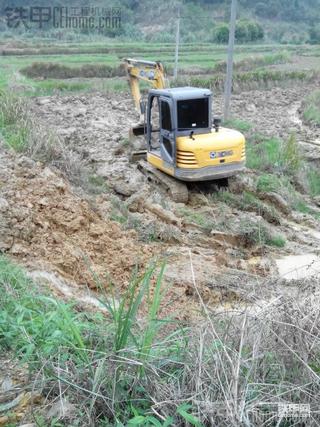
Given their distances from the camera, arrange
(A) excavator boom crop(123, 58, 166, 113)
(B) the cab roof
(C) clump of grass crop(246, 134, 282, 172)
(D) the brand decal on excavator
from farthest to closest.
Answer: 1. (C) clump of grass crop(246, 134, 282, 172)
2. (A) excavator boom crop(123, 58, 166, 113)
3. (D) the brand decal on excavator
4. (B) the cab roof

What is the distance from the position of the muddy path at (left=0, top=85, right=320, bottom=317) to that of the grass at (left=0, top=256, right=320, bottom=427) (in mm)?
372

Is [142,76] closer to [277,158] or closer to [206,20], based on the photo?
[277,158]

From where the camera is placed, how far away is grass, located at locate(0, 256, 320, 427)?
122 inches

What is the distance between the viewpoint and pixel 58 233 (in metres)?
7.64

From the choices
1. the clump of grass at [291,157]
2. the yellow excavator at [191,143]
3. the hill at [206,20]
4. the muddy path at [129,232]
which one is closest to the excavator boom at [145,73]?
the muddy path at [129,232]

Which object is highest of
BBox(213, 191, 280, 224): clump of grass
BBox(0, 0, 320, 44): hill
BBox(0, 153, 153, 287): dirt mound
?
BBox(0, 0, 320, 44): hill

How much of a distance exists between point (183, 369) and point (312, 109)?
19.8 m

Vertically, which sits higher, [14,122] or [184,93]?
[184,93]

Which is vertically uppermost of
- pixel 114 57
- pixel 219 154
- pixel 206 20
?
pixel 206 20

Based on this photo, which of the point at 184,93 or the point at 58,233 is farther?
the point at 184,93

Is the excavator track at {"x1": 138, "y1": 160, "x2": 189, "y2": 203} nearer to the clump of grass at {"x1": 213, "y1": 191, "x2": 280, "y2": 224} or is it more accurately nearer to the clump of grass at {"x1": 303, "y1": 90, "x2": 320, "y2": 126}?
the clump of grass at {"x1": 213, "y1": 191, "x2": 280, "y2": 224}

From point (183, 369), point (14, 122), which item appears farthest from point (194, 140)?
point (183, 369)

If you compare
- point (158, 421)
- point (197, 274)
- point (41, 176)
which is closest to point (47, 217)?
point (41, 176)

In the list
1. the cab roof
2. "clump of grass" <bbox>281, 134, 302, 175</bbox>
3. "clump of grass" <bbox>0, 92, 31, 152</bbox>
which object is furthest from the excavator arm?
"clump of grass" <bbox>281, 134, 302, 175</bbox>
